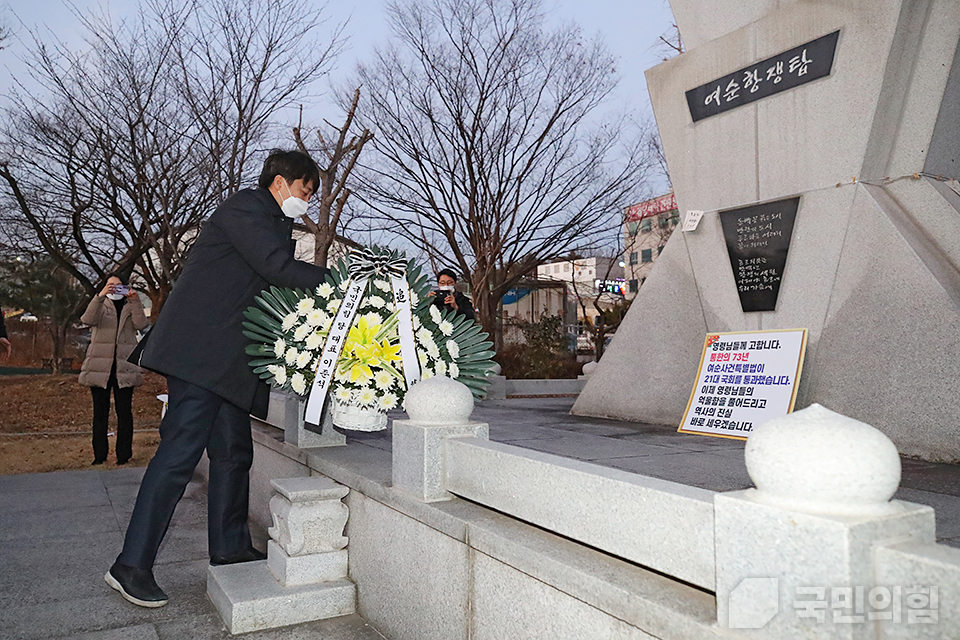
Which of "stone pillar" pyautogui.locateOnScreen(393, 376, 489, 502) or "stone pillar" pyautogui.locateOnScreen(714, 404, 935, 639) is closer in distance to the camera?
"stone pillar" pyautogui.locateOnScreen(714, 404, 935, 639)

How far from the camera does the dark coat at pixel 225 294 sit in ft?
9.59

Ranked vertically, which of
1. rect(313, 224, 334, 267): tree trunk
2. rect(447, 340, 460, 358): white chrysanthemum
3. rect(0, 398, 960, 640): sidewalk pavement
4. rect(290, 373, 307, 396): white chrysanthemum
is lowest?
rect(0, 398, 960, 640): sidewalk pavement

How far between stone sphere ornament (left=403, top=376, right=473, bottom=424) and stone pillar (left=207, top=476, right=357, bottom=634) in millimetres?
676

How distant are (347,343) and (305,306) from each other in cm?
24

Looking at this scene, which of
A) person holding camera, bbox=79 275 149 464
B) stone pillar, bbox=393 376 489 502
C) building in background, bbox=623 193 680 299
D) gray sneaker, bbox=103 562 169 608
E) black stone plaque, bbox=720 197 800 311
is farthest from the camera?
building in background, bbox=623 193 680 299

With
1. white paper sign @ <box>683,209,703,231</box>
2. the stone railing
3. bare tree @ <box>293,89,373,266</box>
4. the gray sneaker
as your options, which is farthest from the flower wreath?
bare tree @ <box>293,89,373,266</box>

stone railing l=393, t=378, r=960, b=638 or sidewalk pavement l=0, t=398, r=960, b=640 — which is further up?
stone railing l=393, t=378, r=960, b=638

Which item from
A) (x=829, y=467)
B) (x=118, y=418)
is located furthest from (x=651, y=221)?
(x=829, y=467)

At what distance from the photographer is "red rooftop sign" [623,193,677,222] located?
54.6ft

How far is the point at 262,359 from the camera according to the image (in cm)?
310

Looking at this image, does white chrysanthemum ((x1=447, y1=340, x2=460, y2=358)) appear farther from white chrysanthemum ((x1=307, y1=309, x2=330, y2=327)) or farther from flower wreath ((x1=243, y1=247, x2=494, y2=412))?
white chrysanthemum ((x1=307, y1=309, x2=330, y2=327))

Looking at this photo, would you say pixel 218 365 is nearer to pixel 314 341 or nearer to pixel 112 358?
pixel 314 341

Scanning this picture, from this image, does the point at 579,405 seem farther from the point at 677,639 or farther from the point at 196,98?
the point at 196,98

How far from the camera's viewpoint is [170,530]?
4.16 m
